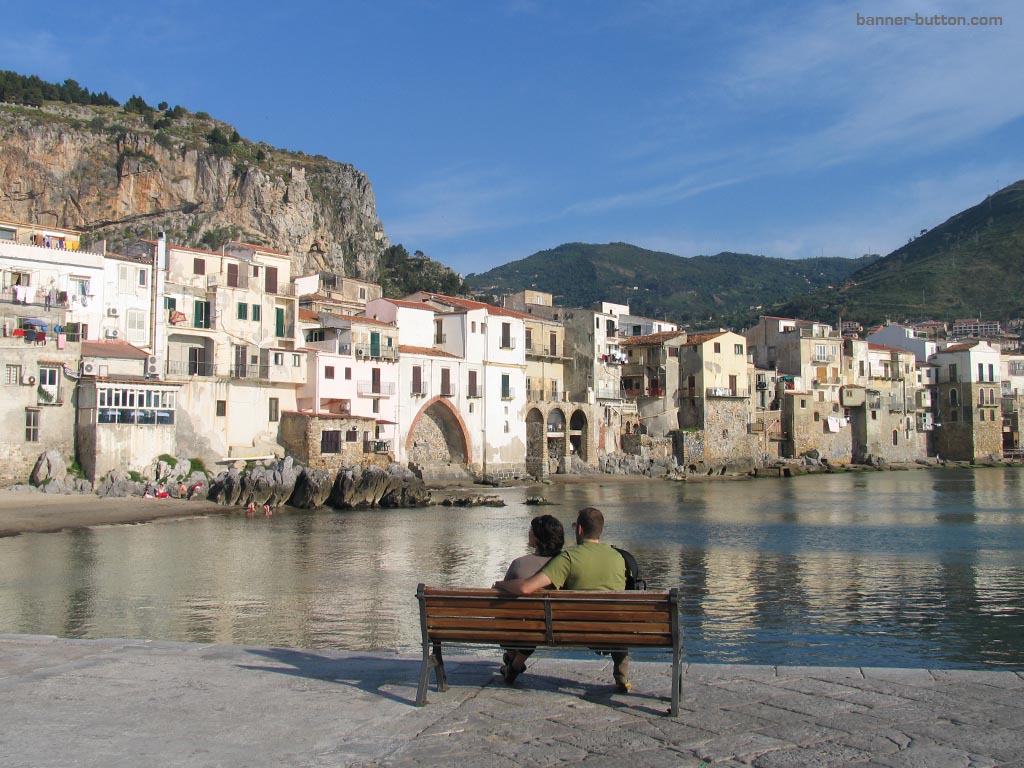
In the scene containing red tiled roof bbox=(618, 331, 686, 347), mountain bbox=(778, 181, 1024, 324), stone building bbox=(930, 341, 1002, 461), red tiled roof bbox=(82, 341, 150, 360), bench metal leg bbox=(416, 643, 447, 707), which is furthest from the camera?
mountain bbox=(778, 181, 1024, 324)

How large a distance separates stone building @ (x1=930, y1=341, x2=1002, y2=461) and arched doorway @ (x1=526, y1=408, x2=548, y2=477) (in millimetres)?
51272

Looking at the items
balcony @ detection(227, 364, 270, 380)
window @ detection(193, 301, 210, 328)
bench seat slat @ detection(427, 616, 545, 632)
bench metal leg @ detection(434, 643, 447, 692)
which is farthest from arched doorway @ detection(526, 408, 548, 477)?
bench seat slat @ detection(427, 616, 545, 632)

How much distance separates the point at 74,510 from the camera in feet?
124

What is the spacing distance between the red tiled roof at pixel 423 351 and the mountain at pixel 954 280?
4146 inches

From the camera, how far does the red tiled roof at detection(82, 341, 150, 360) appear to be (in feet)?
145

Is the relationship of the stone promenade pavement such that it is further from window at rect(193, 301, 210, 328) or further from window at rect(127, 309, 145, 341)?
window at rect(193, 301, 210, 328)

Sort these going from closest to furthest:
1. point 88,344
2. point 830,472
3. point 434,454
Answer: point 88,344, point 434,454, point 830,472

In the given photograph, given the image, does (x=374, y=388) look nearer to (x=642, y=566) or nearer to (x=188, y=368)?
(x=188, y=368)

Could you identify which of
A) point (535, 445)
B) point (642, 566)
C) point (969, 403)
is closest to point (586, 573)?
point (642, 566)

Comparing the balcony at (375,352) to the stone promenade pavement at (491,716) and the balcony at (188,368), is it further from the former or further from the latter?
the stone promenade pavement at (491,716)

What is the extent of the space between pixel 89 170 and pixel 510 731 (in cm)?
10664

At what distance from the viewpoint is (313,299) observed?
62.2 m

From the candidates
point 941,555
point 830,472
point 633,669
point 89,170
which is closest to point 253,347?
point 941,555

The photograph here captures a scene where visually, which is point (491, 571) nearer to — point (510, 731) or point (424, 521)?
point (424, 521)
